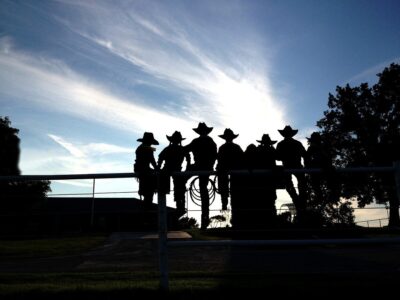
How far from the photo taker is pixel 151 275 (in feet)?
18.5

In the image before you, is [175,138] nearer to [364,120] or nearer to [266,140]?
[266,140]

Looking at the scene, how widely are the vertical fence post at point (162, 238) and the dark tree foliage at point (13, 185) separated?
1846 mm

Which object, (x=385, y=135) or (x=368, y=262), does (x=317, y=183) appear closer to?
(x=368, y=262)

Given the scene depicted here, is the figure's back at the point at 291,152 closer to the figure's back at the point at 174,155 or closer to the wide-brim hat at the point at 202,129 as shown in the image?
the wide-brim hat at the point at 202,129

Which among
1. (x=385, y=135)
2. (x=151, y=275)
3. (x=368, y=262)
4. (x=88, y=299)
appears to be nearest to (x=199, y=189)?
(x=151, y=275)

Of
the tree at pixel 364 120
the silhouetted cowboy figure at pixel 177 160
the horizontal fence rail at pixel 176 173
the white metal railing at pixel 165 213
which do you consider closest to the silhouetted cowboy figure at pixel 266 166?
the silhouetted cowboy figure at pixel 177 160

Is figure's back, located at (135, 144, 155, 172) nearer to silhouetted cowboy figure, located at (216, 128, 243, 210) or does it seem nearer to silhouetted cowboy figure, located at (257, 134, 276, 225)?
silhouetted cowboy figure, located at (216, 128, 243, 210)

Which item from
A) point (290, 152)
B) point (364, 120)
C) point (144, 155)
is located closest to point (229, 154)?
point (290, 152)

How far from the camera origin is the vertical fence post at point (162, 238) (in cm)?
364

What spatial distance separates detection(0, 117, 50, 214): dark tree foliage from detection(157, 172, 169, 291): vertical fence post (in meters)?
1.85

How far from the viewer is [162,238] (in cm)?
381

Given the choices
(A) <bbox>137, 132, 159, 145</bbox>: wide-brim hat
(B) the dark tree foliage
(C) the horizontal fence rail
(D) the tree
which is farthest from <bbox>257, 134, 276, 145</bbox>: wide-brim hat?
(D) the tree

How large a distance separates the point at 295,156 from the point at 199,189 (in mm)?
1678

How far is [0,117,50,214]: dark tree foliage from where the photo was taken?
28.0 ft
